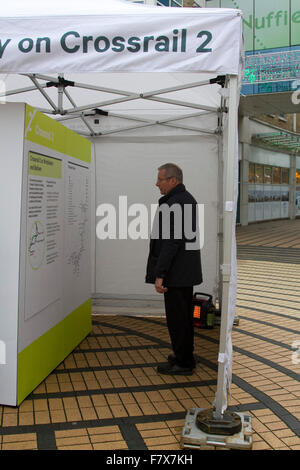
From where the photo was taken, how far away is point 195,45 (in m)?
2.94

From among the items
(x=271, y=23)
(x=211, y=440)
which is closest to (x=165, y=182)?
(x=211, y=440)

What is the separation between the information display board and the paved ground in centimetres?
29

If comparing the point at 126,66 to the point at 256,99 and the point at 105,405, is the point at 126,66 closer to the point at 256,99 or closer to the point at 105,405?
the point at 105,405

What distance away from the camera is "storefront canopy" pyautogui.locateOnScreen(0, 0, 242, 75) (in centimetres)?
294

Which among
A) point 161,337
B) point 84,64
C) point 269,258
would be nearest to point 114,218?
point 161,337

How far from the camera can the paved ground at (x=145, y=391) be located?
319cm

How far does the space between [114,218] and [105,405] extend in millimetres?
3019

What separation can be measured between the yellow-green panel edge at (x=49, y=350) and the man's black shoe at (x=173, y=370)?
0.97 metres

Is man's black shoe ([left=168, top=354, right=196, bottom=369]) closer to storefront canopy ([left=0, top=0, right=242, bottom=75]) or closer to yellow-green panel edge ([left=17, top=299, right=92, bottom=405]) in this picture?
yellow-green panel edge ([left=17, top=299, right=92, bottom=405])

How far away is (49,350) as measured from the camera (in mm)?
4230

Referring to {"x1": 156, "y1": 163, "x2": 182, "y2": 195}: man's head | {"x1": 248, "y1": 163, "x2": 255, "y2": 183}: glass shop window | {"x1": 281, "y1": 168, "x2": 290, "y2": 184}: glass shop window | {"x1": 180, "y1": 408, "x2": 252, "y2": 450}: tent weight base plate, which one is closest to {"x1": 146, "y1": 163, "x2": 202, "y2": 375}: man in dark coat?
{"x1": 156, "y1": 163, "x2": 182, "y2": 195}: man's head

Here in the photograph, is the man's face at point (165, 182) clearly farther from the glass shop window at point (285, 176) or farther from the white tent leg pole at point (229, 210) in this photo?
the glass shop window at point (285, 176)

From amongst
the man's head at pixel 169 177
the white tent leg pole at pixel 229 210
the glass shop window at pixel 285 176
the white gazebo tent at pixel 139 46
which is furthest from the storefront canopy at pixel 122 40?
the glass shop window at pixel 285 176
